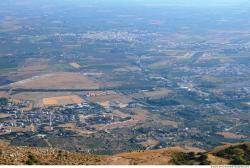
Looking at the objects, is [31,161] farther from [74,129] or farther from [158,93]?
[158,93]

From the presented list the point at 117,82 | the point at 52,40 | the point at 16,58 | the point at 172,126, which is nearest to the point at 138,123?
the point at 172,126

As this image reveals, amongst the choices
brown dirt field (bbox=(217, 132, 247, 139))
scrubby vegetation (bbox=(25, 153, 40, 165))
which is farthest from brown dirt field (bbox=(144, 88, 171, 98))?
scrubby vegetation (bbox=(25, 153, 40, 165))

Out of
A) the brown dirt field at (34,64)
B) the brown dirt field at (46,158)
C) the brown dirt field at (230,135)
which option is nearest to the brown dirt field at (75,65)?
the brown dirt field at (34,64)

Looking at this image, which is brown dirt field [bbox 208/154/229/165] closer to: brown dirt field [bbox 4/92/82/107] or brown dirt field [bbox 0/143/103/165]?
brown dirt field [bbox 0/143/103/165]

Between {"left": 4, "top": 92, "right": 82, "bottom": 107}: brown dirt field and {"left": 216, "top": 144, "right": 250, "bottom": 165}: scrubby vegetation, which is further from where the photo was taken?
{"left": 4, "top": 92, "right": 82, "bottom": 107}: brown dirt field

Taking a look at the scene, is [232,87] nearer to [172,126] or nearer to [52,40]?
[172,126]
